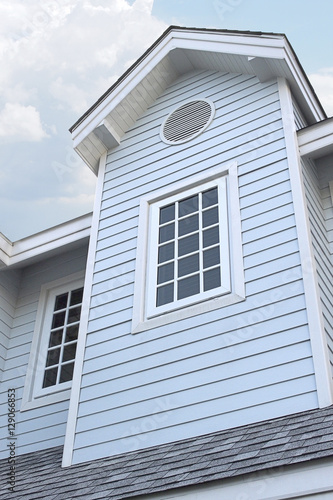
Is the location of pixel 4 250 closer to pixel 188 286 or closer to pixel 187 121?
pixel 187 121

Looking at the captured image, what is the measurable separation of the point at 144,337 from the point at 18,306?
308 centimetres

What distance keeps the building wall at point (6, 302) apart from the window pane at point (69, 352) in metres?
0.89

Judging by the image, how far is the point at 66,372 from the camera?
7242 millimetres

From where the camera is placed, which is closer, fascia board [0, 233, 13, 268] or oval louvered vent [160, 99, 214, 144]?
oval louvered vent [160, 99, 214, 144]

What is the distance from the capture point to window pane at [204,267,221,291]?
5625mm

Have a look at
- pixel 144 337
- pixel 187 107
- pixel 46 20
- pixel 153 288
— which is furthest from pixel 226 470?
pixel 46 20

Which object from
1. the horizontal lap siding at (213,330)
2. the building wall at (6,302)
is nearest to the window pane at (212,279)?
the horizontal lap siding at (213,330)

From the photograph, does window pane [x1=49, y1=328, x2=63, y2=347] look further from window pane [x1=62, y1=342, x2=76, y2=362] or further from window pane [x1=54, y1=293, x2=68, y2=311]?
window pane [x1=54, y1=293, x2=68, y2=311]

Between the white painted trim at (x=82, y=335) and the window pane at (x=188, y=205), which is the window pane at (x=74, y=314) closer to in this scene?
the white painted trim at (x=82, y=335)

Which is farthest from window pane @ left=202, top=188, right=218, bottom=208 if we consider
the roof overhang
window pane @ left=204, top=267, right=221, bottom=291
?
the roof overhang

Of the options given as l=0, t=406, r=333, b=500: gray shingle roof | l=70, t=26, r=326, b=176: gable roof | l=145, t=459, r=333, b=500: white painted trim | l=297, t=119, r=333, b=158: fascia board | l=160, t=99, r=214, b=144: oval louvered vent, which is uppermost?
l=70, t=26, r=326, b=176: gable roof

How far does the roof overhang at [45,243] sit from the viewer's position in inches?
303

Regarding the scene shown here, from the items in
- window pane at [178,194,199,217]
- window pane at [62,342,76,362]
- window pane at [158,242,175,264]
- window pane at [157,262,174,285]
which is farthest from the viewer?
window pane at [62,342,76,362]

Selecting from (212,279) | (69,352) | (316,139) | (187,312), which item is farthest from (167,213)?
(69,352)
